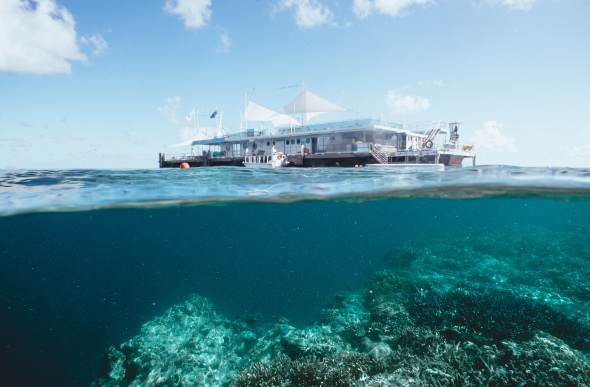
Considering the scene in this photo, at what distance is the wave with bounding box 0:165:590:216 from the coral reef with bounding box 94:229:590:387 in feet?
12.6

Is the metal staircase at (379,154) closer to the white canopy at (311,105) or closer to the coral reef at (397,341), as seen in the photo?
the coral reef at (397,341)

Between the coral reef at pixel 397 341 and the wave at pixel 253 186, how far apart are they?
12.6 ft

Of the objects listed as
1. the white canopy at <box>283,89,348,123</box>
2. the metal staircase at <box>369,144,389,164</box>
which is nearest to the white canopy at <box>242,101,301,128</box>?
the white canopy at <box>283,89,348,123</box>

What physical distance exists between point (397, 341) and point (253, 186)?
7411mm

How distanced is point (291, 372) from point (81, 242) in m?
19.6

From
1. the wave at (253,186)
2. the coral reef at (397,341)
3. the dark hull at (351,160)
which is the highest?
the dark hull at (351,160)

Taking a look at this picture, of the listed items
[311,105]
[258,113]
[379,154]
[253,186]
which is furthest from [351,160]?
[258,113]

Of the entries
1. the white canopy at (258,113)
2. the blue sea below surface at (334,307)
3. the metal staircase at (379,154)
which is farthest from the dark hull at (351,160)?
the white canopy at (258,113)

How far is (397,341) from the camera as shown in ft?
25.7

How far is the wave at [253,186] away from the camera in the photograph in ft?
33.1

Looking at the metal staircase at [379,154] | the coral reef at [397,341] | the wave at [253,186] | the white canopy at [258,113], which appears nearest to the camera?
the coral reef at [397,341]

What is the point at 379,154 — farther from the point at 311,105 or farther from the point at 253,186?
the point at 311,105

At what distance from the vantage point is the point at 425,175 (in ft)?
36.8

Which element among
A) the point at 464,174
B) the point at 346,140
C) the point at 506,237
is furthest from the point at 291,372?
the point at 346,140
